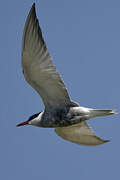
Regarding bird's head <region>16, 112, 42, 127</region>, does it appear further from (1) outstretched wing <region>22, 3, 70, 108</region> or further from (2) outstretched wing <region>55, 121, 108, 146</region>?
(2) outstretched wing <region>55, 121, 108, 146</region>

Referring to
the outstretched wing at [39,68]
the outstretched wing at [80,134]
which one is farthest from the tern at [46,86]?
the outstretched wing at [80,134]

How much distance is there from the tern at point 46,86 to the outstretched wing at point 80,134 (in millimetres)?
879

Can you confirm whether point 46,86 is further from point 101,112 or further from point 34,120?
point 101,112

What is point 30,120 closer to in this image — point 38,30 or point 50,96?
point 50,96

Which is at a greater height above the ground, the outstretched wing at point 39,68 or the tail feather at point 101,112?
the outstretched wing at point 39,68

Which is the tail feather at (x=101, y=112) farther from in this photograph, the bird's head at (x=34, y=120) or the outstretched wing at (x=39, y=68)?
the bird's head at (x=34, y=120)

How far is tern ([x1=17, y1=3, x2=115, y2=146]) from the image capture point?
885 cm

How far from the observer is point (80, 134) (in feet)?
34.9

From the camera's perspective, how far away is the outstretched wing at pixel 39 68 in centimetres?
881

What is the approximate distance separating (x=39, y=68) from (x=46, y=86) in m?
0.50

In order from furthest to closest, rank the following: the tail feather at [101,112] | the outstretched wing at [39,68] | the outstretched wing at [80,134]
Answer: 1. the outstretched wing at [80,134]
2. the tail feather at [101,112]
3. the outstretched wing at [39,68]

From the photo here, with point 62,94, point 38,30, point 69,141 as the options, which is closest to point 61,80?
point 62,94

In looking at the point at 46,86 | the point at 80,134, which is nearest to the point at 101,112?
the point at 46,86

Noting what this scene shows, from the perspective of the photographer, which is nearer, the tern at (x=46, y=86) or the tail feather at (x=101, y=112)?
the tern at (x=46, y=86)
